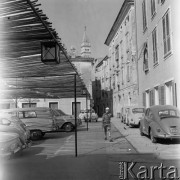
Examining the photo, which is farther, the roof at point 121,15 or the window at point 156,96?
the roof at point 121,15

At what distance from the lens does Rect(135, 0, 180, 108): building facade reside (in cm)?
1677

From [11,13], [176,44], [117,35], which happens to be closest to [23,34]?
[11,13]

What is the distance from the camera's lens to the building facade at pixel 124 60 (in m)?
32.5

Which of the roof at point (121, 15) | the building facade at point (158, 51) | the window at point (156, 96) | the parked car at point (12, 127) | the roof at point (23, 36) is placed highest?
the roof at point (121, 15)

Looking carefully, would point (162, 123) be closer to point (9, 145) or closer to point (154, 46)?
point (9, 145)

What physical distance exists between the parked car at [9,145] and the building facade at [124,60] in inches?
830

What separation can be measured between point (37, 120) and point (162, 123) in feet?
22.7

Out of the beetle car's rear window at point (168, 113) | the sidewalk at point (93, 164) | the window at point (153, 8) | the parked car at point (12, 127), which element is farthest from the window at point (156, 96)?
the parked car at point (12, 127)

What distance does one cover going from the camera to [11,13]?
18.5ft

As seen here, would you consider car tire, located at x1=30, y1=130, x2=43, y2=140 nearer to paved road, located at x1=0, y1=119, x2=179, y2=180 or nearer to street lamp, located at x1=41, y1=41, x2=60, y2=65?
paved road, located at x1=0, y1=119, x2=179, y2=180

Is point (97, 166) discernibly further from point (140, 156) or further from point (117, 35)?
point (117, 35)

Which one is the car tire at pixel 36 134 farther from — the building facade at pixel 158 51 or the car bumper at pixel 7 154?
the building facade at pixel 158 51

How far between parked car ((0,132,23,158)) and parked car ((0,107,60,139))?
20.4 ft

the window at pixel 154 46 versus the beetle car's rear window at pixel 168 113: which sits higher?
the window at pixel 154 46
